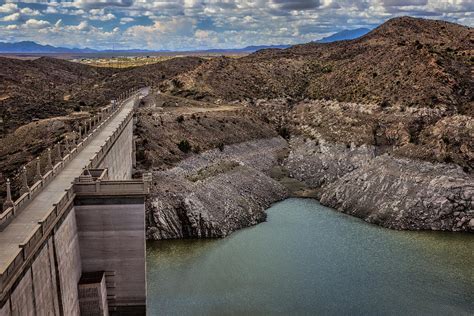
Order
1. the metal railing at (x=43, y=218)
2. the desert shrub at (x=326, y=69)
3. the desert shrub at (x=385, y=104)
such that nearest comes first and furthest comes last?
the metal railing at (x=43, y=218) < the desert shrub at (x=385, y=104) < the desert shrub at (x=326, y=69)

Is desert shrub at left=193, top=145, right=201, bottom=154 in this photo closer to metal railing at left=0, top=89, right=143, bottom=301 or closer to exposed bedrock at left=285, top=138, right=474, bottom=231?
exposed bedrock at left=285, top=138, right=474, bottom=231

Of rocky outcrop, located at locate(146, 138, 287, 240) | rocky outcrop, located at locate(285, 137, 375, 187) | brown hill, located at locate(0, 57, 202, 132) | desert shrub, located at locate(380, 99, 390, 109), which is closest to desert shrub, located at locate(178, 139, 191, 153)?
rocky outcrop, located at locate(146, 138, 287, 240)

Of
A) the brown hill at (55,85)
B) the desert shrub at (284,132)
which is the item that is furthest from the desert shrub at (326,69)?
the brown hill at (55,85)

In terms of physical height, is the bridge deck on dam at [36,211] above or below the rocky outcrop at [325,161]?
above

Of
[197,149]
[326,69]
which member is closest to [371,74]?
[326,69]

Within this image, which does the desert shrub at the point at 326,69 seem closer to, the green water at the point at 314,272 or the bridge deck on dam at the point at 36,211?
the green water at the point at 314,272

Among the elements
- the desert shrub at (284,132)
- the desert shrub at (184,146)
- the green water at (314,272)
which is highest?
the desert shrub at (184,146)

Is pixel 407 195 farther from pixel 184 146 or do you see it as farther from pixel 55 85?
pixel 55 85
